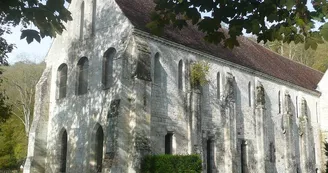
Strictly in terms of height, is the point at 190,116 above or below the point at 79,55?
below

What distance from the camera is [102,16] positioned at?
23.5 metres

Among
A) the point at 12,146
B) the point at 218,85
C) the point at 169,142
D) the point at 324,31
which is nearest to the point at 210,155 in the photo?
the point at 169,142

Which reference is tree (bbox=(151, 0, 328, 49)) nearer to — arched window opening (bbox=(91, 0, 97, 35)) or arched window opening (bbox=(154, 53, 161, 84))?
arched window opening (bbox=(154, 53, 161, 84))

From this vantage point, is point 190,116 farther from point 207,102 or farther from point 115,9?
point 115,9

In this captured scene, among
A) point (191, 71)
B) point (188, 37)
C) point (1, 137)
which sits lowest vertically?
point (1, 137)

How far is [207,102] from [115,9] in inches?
324

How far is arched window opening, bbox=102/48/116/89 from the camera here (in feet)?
74.0

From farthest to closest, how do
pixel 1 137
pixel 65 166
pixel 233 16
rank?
pixel 1 137 → pixel 65 166 → pixel 233 16

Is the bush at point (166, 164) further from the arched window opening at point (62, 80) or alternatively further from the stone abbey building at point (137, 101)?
the arched window opening at point (62, 80)

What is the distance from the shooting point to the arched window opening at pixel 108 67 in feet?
74.0

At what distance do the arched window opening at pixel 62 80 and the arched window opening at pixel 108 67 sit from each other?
4.17m

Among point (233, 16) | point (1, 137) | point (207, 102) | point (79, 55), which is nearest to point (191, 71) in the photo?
point (207, 102)

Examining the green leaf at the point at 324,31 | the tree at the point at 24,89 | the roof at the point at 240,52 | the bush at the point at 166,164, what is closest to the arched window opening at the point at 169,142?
the bush at the point at 166,164

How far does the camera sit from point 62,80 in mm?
25906
